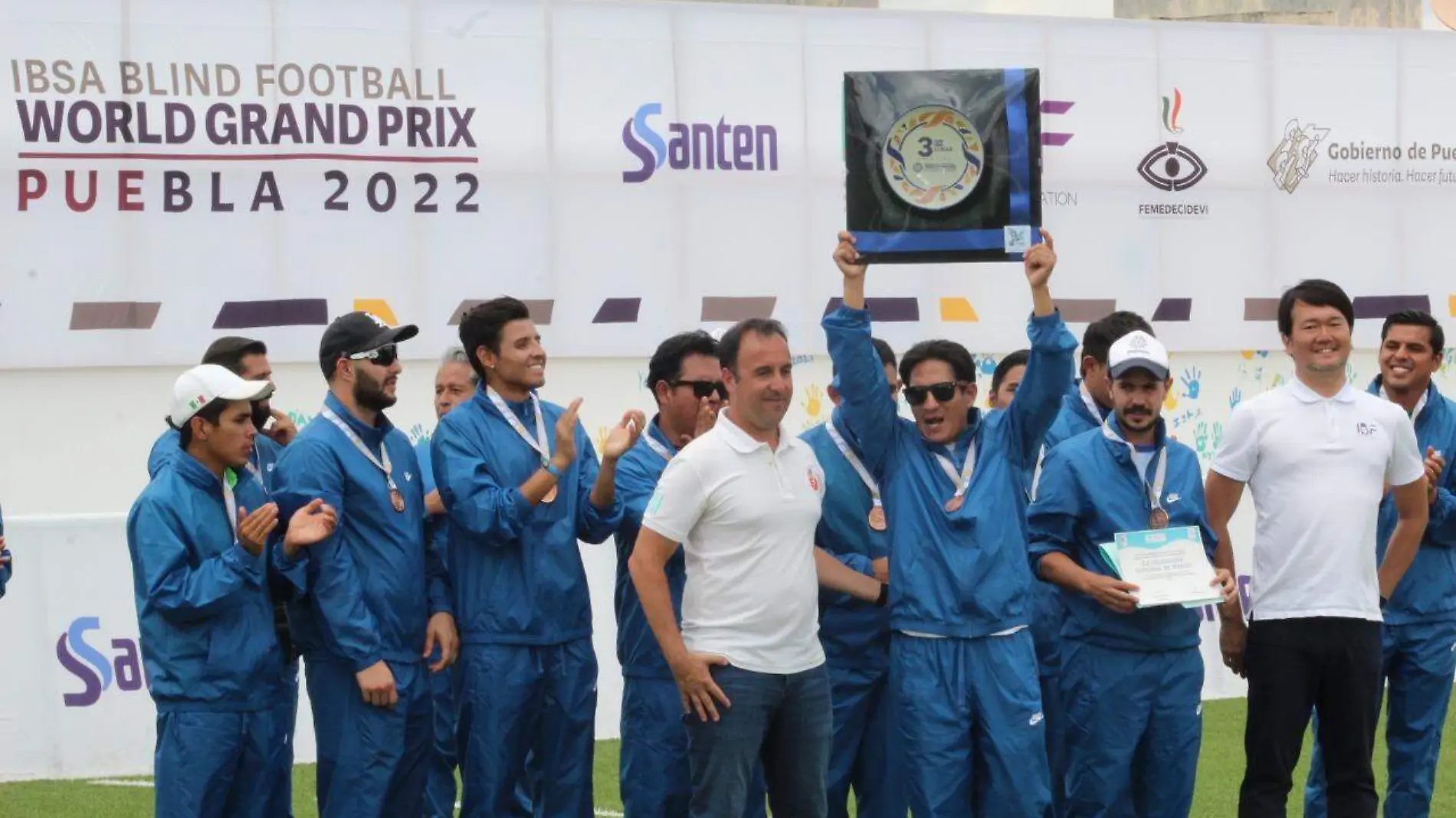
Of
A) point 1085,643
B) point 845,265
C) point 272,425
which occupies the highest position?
point 845,265

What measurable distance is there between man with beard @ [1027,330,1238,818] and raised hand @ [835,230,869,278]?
108 centimetres

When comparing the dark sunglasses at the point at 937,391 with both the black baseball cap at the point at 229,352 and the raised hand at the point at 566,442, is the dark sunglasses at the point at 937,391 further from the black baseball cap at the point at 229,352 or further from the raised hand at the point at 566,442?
the black baseball cap at the point at 229,352

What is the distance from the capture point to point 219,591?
587cm

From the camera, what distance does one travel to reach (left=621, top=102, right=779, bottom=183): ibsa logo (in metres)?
11.3

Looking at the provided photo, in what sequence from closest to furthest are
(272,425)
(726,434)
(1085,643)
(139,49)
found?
(726,434) < (1085,643) < (272,425) < (139,49)

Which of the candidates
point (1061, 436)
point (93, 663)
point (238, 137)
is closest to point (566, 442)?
point (1061, 436)

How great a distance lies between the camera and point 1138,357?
6.54 m

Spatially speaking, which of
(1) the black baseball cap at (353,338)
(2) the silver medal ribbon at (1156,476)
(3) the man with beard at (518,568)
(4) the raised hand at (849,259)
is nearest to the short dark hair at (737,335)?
(4) the raised hand at (849,259)

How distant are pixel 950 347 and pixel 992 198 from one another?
0.51m

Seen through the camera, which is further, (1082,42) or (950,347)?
(1082,42)

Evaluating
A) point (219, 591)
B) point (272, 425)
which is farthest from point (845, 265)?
point (272, 425)

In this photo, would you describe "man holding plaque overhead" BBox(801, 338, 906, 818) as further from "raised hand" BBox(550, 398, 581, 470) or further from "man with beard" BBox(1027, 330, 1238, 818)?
"raised hand" BBox(550, 398, 581, 470)

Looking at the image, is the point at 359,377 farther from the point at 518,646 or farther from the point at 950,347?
the point at 950,347

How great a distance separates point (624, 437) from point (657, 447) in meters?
0.36
